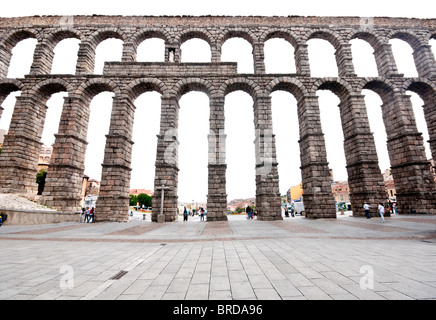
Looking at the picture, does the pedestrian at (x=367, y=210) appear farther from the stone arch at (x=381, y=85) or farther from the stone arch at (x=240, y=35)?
the stone arch at (x=240, y=35)

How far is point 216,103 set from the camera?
52.7 feet

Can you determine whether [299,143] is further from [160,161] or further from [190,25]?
[190,25]

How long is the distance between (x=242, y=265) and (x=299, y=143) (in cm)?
1478

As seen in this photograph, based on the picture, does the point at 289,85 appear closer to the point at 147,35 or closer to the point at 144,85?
the point at 144,85

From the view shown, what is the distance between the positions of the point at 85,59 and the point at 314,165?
70.9 feet

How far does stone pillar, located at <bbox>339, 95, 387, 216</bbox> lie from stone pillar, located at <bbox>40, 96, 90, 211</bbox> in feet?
71.7

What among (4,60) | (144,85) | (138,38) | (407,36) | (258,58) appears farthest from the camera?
(407,36)

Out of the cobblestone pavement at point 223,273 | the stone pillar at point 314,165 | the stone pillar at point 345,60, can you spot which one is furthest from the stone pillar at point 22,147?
the stone pillar at point 345,60

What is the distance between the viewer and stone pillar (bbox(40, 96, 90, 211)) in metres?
13.9

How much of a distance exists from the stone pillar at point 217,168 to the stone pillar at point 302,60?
318 inches

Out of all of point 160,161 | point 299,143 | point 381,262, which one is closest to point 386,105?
point 299,143

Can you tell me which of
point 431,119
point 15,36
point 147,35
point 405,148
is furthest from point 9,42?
point 431,119

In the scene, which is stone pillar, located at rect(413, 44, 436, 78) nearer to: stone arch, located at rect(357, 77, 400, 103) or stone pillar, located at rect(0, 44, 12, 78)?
stone arch, located at rect(357, 77, 400, 103)
